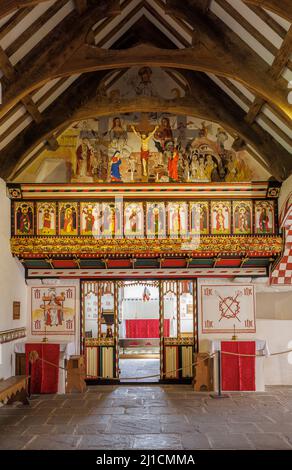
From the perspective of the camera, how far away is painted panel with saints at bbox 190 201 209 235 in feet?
34.7

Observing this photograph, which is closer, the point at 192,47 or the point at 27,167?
the point at 192,47

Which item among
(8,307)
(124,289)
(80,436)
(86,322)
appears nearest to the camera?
(80,436)

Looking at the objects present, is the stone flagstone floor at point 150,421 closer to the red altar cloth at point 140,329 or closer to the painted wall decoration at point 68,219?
the painted wall decoration at point 68,219

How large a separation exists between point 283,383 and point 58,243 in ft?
17.4

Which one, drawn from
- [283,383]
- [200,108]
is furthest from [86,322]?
[200,108]

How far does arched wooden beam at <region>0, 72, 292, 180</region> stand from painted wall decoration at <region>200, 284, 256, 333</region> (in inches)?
102

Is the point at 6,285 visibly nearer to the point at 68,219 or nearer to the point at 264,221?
the point at 68,219

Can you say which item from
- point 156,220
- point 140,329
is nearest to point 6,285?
point 156,220

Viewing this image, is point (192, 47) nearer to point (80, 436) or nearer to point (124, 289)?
point (80, 436)

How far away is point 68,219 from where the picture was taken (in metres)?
10.6

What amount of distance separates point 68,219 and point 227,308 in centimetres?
380

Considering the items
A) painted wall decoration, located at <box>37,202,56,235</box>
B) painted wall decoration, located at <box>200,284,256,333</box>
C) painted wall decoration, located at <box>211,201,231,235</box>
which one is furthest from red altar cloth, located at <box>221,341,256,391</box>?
painted wall decoration, located at <box>37,202,56,235</box>

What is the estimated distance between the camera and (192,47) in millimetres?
7945

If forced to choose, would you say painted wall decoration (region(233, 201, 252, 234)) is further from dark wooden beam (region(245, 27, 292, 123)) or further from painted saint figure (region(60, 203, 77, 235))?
dark wooden beam (region(245, 27, 292, 123))
